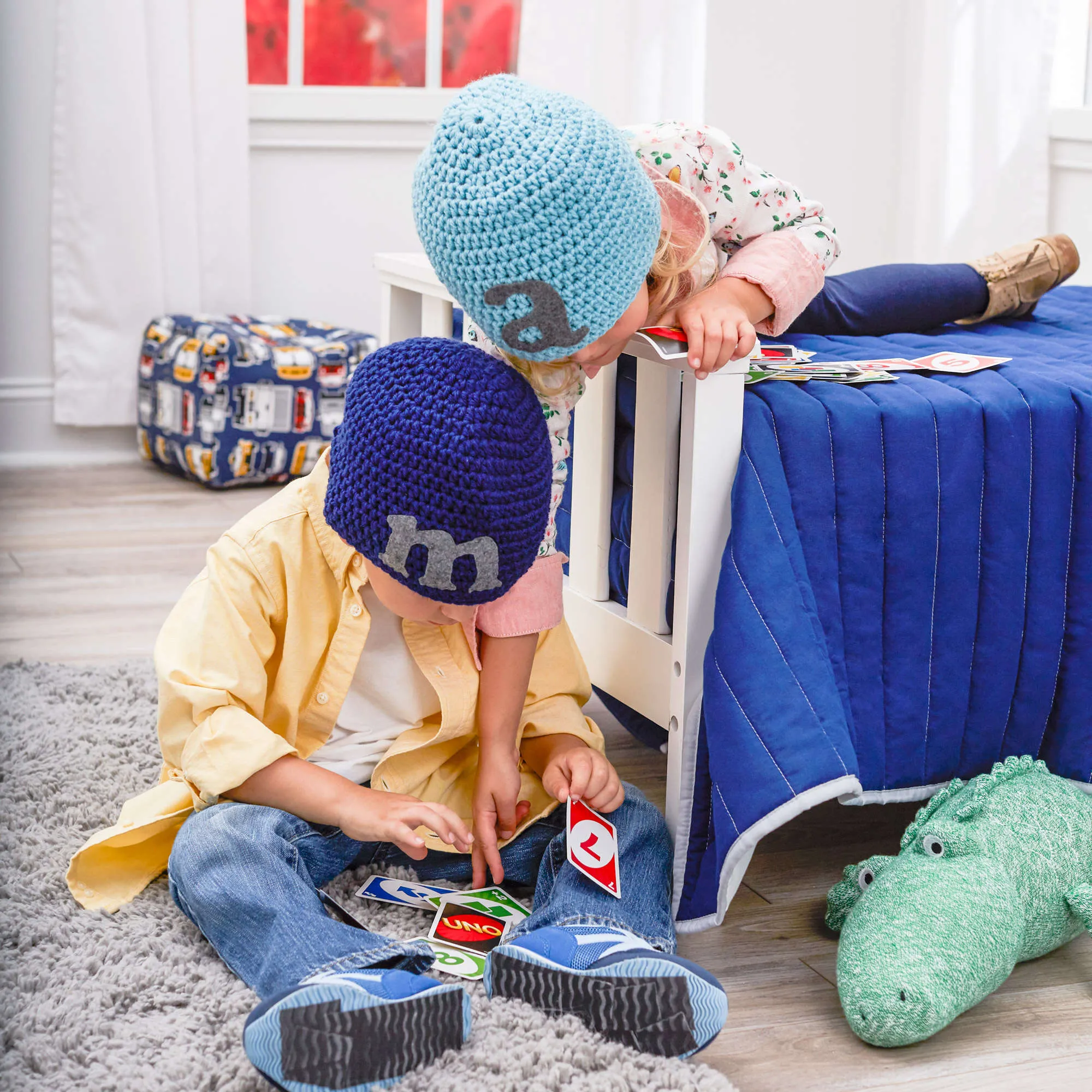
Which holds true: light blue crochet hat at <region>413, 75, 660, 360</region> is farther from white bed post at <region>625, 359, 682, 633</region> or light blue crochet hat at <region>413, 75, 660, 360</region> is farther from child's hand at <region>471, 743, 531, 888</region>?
child's hand at <region>471, 743, 531, 888</region>

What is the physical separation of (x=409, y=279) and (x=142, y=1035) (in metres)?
→ 0.99

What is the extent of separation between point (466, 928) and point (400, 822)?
0.12 metres

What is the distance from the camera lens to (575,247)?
0.86 meters

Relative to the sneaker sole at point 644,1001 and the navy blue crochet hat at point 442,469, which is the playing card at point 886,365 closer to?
the navy blue crochet hat at point 442,469

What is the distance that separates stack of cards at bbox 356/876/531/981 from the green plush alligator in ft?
0.87

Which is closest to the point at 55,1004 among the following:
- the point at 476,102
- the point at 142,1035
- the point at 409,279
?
the point at 142,1035

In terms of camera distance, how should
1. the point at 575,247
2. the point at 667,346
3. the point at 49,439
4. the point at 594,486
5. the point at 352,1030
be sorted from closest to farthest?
the point at 352,1030, the point at 575,247, the point at 667,346, the point at 594,486, the point at 49,439

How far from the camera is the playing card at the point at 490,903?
39.5 inches

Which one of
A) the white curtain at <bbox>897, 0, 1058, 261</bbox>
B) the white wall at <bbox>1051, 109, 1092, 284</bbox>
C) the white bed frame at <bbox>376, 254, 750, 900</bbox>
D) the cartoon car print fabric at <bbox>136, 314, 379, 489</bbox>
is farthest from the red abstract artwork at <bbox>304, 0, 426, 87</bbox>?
the white bed frame at <bbox>376, 254, 750, 900</bbox>

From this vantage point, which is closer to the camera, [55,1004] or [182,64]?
[55,1004]

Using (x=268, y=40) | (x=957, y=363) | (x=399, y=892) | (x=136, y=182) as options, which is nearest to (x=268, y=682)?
(x=399, y=892)

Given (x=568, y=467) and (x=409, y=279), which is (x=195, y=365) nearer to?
(x=409, y=279)

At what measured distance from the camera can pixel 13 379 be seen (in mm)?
2666

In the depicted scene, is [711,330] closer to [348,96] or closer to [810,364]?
[810,364]
